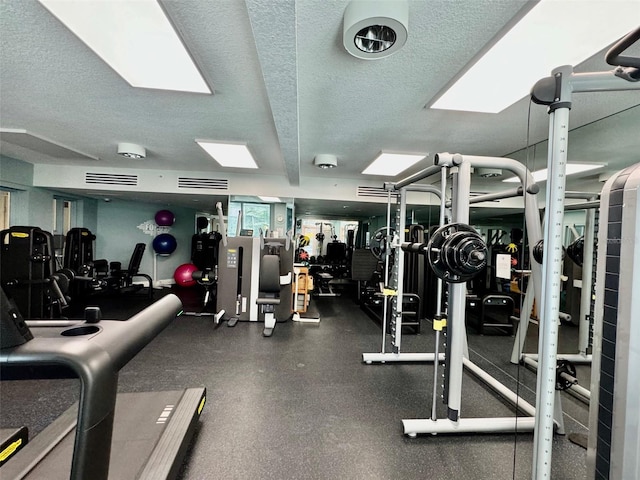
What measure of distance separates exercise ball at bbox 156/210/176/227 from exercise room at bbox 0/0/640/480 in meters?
2.86

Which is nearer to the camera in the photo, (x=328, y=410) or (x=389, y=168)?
(x=328, y=410)

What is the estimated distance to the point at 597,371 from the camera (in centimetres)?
99

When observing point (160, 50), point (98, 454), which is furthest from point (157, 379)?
point (160, 50)

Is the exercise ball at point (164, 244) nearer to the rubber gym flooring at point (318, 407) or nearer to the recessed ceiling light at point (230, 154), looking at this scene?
the recessed ceiling light at point (230, 154)

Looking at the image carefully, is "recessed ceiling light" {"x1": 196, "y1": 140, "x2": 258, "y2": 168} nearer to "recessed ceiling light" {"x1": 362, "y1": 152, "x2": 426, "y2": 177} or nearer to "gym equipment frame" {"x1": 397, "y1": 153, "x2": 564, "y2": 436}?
"recessed ceiling light" {"x1": 362, "y1": 152, "x2": 426, "y2": 177}

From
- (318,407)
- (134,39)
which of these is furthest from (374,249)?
(134,39)

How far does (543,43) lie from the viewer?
5.23 ft

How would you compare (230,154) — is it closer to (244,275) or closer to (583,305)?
(244,275)

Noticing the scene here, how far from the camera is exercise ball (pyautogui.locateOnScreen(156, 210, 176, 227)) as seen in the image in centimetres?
714

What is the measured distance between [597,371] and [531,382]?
1836 millimetres

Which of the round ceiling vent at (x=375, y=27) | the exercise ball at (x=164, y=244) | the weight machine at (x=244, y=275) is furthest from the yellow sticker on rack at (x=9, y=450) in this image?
the exercise ball at (x=164, y=244)

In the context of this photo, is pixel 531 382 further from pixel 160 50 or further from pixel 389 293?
pixel 160 50

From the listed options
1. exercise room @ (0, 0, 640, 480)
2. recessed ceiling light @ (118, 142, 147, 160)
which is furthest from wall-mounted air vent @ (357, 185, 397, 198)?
recessed ceiling light @ (118, 142, 147, 160)

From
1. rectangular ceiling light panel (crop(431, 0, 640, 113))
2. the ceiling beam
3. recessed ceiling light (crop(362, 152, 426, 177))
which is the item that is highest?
recessed ceiling light (crop(362, 152, 426, 177))
